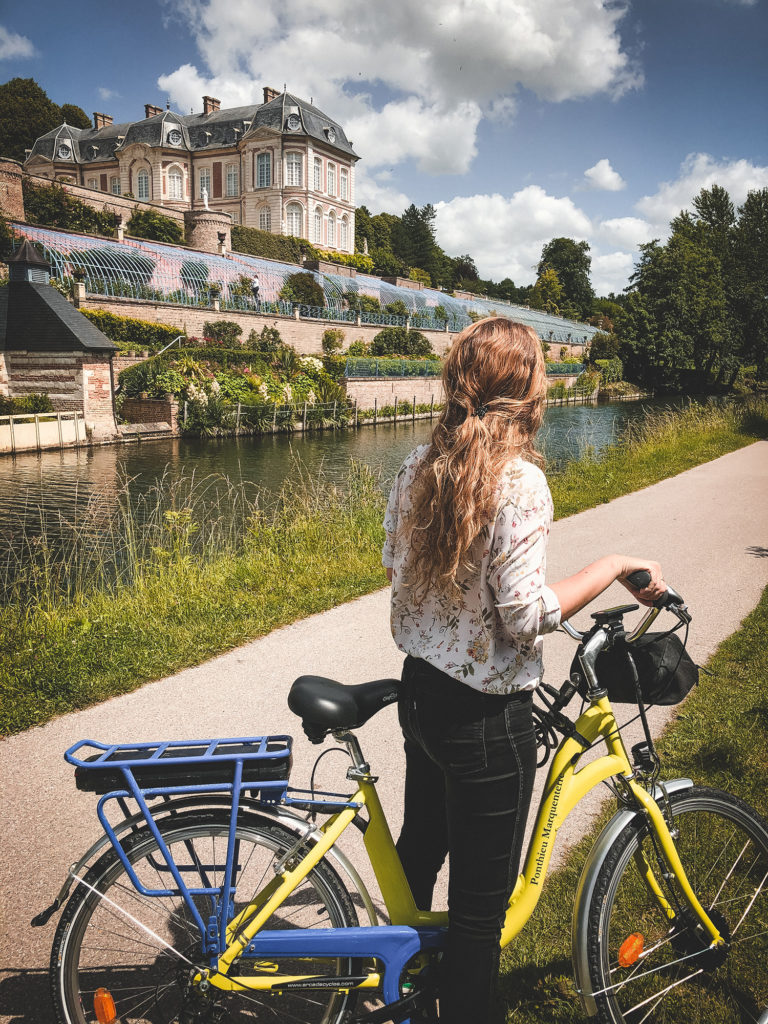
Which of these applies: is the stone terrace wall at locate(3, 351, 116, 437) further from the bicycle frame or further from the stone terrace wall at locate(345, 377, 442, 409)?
the bicycle frame

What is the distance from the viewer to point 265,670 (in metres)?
4.60

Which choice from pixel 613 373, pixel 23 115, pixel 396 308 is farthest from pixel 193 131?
pixel 613 373

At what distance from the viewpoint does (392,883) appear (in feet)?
6.31

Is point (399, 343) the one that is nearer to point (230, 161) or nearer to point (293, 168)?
point (293, 168)

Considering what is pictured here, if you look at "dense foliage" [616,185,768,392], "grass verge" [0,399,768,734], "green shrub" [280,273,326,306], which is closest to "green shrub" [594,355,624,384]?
"dense foliage" [616,185,768,392]

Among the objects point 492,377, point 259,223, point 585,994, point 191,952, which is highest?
point 259,223

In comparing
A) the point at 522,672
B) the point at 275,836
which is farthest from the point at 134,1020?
the point at 522,672

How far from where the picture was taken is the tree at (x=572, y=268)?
10162 cm

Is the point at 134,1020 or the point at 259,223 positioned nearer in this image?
the point at 134,1020

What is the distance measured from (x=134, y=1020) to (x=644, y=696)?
174 cm

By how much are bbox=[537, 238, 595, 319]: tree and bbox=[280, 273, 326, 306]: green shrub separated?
6687 cm

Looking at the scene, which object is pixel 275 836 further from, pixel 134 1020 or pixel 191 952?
pixel 134 1020

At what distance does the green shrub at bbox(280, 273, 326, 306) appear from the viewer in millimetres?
42312

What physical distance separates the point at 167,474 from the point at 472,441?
57.9ft
